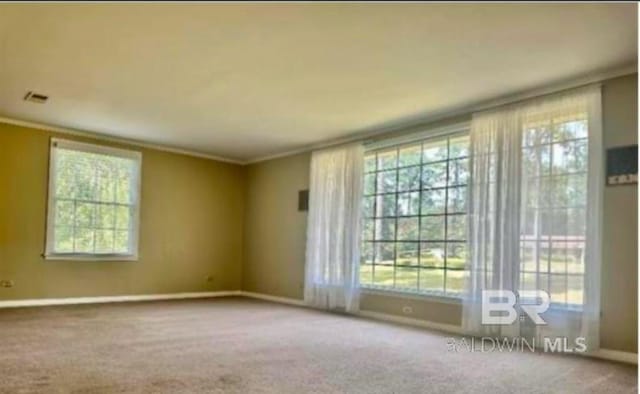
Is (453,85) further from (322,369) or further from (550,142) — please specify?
(322,369)

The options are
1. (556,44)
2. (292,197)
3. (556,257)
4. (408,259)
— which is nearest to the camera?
(556,44)

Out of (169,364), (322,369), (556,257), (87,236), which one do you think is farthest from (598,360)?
(87,236)

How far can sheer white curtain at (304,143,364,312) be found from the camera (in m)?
6.43

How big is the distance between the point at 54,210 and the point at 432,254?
16.5 ft

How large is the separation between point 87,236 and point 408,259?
4.50 meters

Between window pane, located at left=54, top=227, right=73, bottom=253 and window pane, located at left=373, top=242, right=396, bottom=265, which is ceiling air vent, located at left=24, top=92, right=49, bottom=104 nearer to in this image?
window pane, located at left=54, top=227, right=73, bottom=253

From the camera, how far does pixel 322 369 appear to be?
3578 mm

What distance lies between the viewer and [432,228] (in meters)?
5.76

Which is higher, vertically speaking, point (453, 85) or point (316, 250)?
point (453, 85)

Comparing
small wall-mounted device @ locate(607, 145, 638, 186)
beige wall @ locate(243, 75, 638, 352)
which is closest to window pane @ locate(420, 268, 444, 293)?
beige wall @ locate(243, 75, 638, 352)

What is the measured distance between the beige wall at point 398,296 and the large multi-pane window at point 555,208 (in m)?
0.21

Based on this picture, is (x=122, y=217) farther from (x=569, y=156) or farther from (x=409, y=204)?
(x=569, y=156)

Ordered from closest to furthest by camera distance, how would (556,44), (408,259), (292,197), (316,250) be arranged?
(556,44) < (408,259) < (316,250) < (292,197)

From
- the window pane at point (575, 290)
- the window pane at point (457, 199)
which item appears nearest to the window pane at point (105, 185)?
the window pane at point (457, 199)
